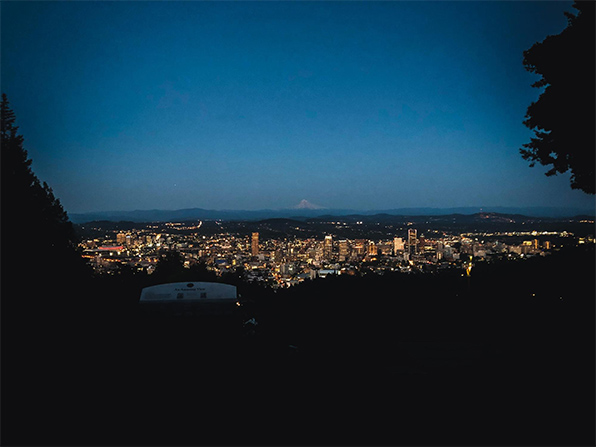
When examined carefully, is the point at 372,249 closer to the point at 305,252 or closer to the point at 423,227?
the point at 305,252

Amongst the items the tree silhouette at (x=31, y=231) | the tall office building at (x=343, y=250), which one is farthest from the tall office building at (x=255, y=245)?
the tree silhouette at (x=31, y=231)

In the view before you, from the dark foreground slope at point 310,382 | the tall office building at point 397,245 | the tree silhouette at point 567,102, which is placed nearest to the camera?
the dark foreground slope at point 310,382

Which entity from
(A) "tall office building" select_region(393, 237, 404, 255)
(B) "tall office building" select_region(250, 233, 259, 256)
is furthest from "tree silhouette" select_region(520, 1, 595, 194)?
(B) "tall office building" select_region(250, 233, 259, 256)

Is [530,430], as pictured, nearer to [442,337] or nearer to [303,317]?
[442,337]

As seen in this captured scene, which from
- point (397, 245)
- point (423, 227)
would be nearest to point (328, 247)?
point (397, 245)

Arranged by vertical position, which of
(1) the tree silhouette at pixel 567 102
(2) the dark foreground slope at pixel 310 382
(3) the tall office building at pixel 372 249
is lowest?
(2) the dark foreground slope at pixel 310 382

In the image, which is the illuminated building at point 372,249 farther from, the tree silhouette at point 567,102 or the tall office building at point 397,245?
the tree silhouette at point 567,102

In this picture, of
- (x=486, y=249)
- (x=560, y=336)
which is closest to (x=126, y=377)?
(x=560, y=336)
